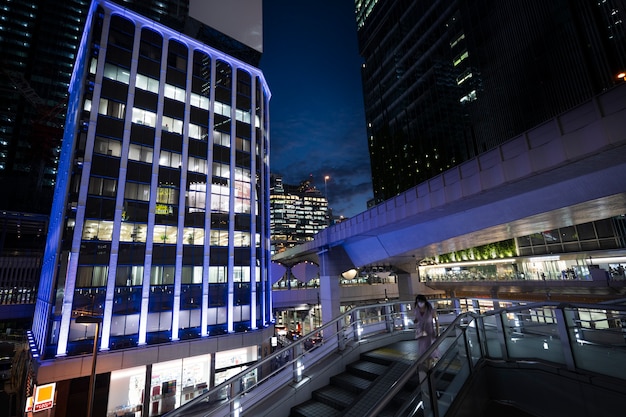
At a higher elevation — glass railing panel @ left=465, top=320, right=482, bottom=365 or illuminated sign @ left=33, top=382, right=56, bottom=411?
glass railing panel @ left=465, top=320, right=482, bottom=365

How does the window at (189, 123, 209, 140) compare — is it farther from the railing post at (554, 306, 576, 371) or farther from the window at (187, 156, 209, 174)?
the railing post at (554, 306, 576, 371)

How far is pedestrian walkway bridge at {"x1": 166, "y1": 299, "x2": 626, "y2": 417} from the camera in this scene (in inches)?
198

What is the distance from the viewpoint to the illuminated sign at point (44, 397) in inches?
802

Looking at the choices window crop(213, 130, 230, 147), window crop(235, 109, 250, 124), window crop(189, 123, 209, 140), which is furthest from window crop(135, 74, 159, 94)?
window crop(235, 109, 250, 124)

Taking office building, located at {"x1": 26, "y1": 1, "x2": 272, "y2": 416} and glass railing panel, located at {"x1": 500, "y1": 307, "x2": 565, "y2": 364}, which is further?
office building, located at {"x1": 26, "y1": 1, "x2": 272, "y2": 416}

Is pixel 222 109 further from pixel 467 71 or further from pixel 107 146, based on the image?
pixel 467 71

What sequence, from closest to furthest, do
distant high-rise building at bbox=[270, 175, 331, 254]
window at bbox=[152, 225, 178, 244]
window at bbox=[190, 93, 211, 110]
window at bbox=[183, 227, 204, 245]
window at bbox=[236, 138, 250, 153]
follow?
window at bbox=[152, 225, 178, 244], window at bbox=[183, 227, 204, 245], window at bbox=[190, 93, 211, 110], window at bbox=[236, 138, 250, 153], distant high-rise building at bbox=[270, 175, 331, 254]

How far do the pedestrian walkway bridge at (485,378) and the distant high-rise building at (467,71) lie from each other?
702 inches

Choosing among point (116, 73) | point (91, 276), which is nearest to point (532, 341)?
point (91, 276)

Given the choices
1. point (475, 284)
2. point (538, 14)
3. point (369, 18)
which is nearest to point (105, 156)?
point (475, 284)

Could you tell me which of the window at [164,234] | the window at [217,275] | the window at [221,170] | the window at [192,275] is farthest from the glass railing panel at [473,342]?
the window at [221,170]

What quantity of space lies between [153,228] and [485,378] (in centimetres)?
3084

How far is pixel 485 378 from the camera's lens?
21.1 feet

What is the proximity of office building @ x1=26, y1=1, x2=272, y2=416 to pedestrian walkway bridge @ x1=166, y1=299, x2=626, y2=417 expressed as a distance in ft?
83.4
